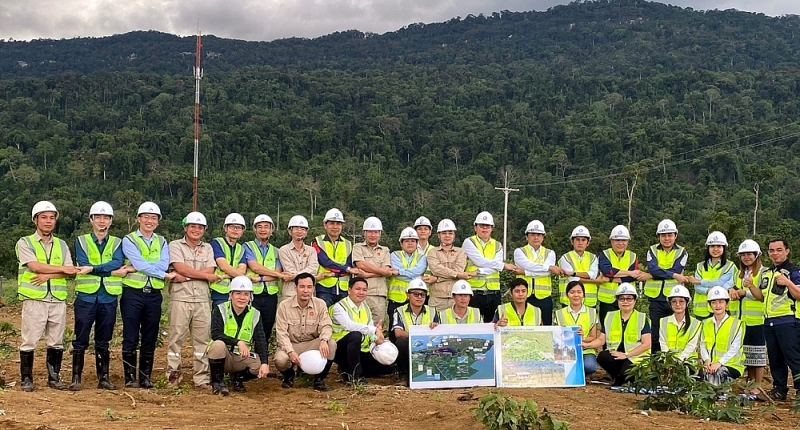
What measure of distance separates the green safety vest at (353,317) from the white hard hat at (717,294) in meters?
3.92

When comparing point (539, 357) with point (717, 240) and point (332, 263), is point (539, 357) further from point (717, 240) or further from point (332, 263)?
point (332, 263)

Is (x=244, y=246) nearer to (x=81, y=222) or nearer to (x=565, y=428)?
(x=565, y=428)

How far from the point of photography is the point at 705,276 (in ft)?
33.4

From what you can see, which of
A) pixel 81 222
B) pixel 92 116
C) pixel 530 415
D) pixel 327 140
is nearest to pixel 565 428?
pixel 530 415

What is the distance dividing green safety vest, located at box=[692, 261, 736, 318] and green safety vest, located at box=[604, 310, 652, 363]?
87 cm

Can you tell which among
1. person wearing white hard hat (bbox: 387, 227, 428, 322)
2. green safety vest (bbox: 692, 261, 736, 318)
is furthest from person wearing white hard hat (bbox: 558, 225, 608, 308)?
person wearing white hard hat (bbox: 387, 227, 428, 322)

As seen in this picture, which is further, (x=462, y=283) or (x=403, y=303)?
(x=403, y=303)

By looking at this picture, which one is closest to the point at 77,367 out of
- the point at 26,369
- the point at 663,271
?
the point at 26,369

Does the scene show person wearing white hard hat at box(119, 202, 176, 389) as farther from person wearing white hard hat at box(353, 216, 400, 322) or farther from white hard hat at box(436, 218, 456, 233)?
white hard hat at box(436, 218, 456, 233)

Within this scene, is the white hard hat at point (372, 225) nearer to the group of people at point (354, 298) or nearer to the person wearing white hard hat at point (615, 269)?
the group of people at point (354, 298)

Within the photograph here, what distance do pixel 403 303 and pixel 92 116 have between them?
85811 mm

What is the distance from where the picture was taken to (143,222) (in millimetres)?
9125

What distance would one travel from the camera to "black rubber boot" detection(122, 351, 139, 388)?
362 inches

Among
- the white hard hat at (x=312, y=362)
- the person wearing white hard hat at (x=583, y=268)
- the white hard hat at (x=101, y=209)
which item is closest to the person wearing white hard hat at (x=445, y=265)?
the person wearing white hard hat at (x=583, y=268)
